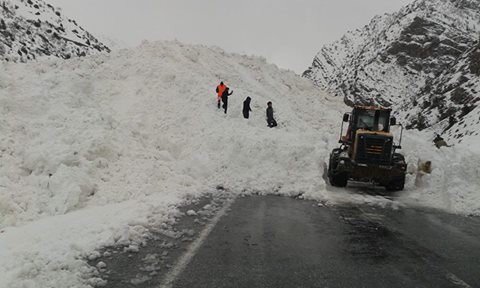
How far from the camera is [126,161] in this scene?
504 inches

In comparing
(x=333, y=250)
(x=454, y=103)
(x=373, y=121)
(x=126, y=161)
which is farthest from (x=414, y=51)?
(x=333, y=250)

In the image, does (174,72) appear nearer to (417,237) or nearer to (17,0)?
(417,237)

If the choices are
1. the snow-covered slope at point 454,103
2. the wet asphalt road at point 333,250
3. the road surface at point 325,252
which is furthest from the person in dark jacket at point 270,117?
the snow-covered slope at point 454,103

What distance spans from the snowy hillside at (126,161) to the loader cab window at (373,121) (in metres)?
1.60

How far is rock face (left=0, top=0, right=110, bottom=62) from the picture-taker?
57375 millimetres

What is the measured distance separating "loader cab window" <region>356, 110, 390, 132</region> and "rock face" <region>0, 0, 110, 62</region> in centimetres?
4567

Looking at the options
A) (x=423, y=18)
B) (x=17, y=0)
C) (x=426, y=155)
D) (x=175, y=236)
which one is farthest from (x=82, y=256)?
(x=423, y=18)

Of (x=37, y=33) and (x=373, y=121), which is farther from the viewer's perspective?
(x=37, y=33)

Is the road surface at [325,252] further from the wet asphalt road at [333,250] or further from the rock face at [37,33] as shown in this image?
the rock face at [37,33]

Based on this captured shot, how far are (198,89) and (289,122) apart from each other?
475 centimetres

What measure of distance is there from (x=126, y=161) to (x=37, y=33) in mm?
61881

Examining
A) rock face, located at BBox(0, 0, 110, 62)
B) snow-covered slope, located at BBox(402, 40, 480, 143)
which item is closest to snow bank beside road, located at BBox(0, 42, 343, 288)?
snow-covered slope, located at BBox(402, 40, 480, 143)

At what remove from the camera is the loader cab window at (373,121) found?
15289 mm

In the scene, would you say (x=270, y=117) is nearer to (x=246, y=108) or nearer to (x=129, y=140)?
(x=246, y=108)
